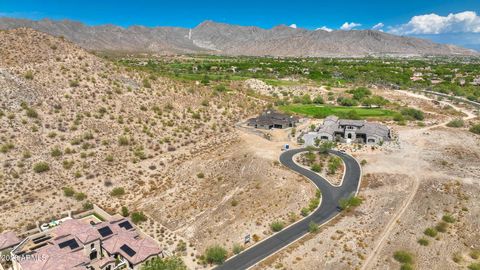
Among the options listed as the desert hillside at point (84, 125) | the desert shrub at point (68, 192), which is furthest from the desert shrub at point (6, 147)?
the desert shrub at point (68, 192)

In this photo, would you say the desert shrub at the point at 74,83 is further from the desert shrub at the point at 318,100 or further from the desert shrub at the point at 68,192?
the desert shrub at the point at 318,100

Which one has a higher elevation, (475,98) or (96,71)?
(96,71)

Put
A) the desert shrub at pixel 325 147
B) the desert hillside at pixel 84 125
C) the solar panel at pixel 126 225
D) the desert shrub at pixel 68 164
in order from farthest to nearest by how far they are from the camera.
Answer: the desert shrub at pixel 325 147, the desert shrub at pixel 68 164, the desert hillside at pixel 84 125, the solar panel at pixel 126 225

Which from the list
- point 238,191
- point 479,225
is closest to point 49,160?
point 238,191

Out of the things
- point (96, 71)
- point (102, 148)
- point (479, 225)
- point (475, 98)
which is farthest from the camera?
point (475, 98)

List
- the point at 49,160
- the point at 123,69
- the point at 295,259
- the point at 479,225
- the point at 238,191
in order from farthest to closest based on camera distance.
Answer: the point at 123,69 < the point at 49,160 < the point at 238,191 < the point at 479,225 < the point at 295,259

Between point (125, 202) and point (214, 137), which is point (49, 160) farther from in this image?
point (214, 137)

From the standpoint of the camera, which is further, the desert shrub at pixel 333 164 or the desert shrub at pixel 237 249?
the desert shrub at pixel 333 164
